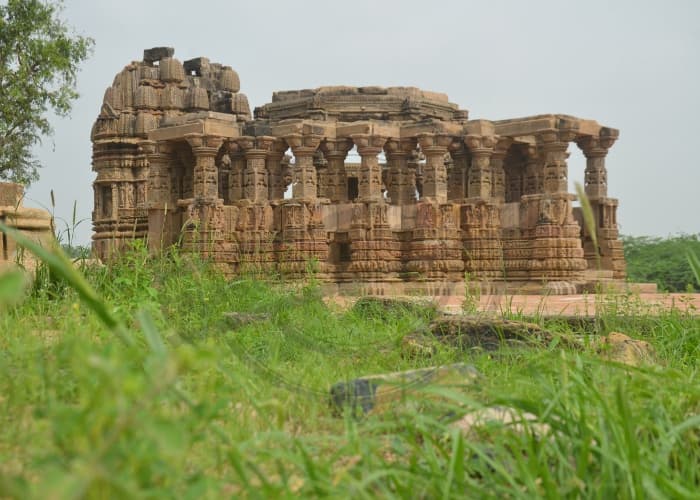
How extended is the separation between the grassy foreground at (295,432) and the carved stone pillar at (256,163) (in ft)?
43.3

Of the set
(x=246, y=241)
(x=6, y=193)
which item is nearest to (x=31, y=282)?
(x=6, y=193)

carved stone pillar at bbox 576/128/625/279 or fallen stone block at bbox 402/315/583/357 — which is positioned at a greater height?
carved stone pillar at bbox 576/128/625/279

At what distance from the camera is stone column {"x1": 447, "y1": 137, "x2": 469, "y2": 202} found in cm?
1947

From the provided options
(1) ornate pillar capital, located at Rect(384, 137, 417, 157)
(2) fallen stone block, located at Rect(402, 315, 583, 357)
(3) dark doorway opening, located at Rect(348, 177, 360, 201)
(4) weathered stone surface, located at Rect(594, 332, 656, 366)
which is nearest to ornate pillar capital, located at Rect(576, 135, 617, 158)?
(1) ornate pillar capital, located at Rect(384, 137, 417, 157)

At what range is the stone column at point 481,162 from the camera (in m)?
17.9

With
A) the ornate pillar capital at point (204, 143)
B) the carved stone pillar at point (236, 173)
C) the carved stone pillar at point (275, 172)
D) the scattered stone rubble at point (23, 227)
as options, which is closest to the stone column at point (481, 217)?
the carved stone pillar at point (275, 172)

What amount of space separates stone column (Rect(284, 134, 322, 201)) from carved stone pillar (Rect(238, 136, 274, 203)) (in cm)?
55

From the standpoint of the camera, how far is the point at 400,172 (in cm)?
1862

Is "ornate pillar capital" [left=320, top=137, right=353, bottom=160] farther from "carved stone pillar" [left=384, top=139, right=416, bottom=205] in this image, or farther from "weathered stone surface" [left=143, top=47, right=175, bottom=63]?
"weathered stone surface" [left=143, top=47, right=175, bottom=63]

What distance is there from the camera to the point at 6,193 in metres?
8.51

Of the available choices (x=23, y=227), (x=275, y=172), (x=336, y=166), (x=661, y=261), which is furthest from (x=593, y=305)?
(x=661, y=261)

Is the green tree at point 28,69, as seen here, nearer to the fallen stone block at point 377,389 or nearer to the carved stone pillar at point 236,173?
the carved stone pillar at point 236,173

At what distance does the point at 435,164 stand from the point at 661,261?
54.2 feet

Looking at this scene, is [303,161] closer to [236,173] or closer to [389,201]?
[236,173]
